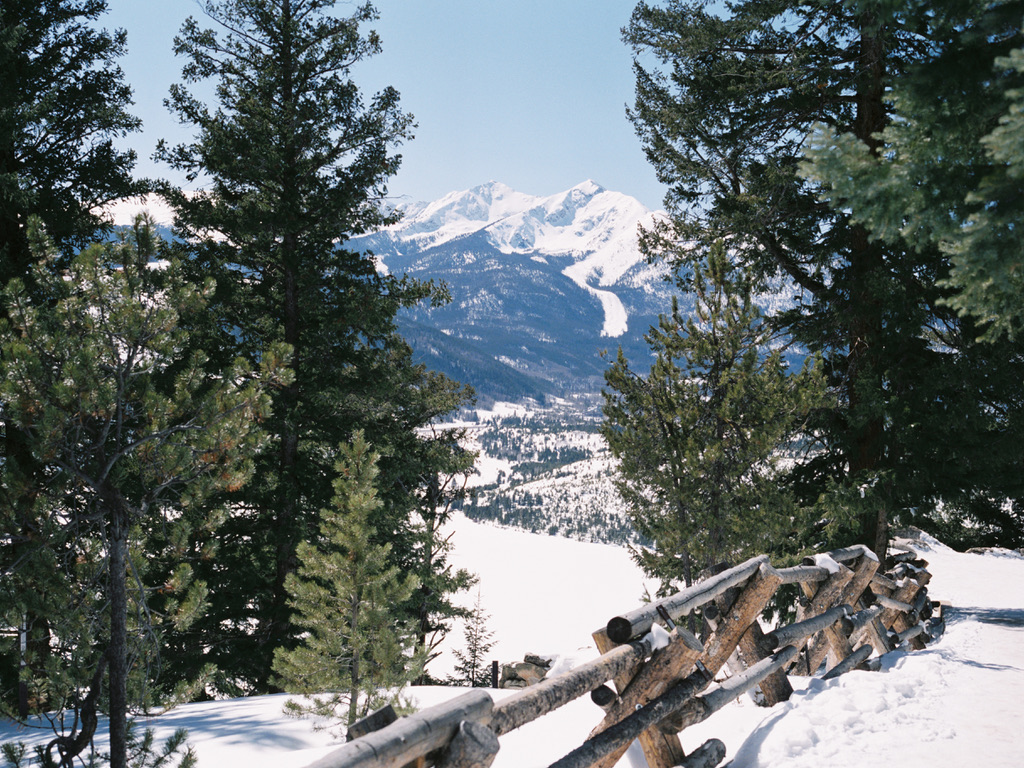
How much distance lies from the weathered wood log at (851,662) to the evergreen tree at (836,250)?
10.5 ft

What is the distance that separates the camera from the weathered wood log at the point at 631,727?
3.39 meters

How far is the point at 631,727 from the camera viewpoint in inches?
145

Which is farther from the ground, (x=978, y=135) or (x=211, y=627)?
(x=978, y=135)

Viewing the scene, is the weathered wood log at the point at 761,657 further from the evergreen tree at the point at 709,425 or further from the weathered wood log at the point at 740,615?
the evergreen tree at the point at 709,425

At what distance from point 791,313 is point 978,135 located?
8526 millimetres

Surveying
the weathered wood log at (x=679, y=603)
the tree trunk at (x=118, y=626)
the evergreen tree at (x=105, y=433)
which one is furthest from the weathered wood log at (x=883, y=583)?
the tree trunk at (x=118, y=626)

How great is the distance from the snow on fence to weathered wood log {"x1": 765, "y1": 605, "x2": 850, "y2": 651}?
0.01 m

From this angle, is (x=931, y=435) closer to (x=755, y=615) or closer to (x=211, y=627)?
(x=755, y=615)

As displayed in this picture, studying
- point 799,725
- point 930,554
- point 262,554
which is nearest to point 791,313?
point 799,725

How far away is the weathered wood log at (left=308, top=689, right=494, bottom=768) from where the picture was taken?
2.20 metres

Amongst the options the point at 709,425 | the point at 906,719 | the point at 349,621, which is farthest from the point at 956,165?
the point at 349,621

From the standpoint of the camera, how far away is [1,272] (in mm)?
8758

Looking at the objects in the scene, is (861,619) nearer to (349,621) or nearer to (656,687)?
(656,687)

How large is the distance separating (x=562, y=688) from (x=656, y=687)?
100 centimetres
